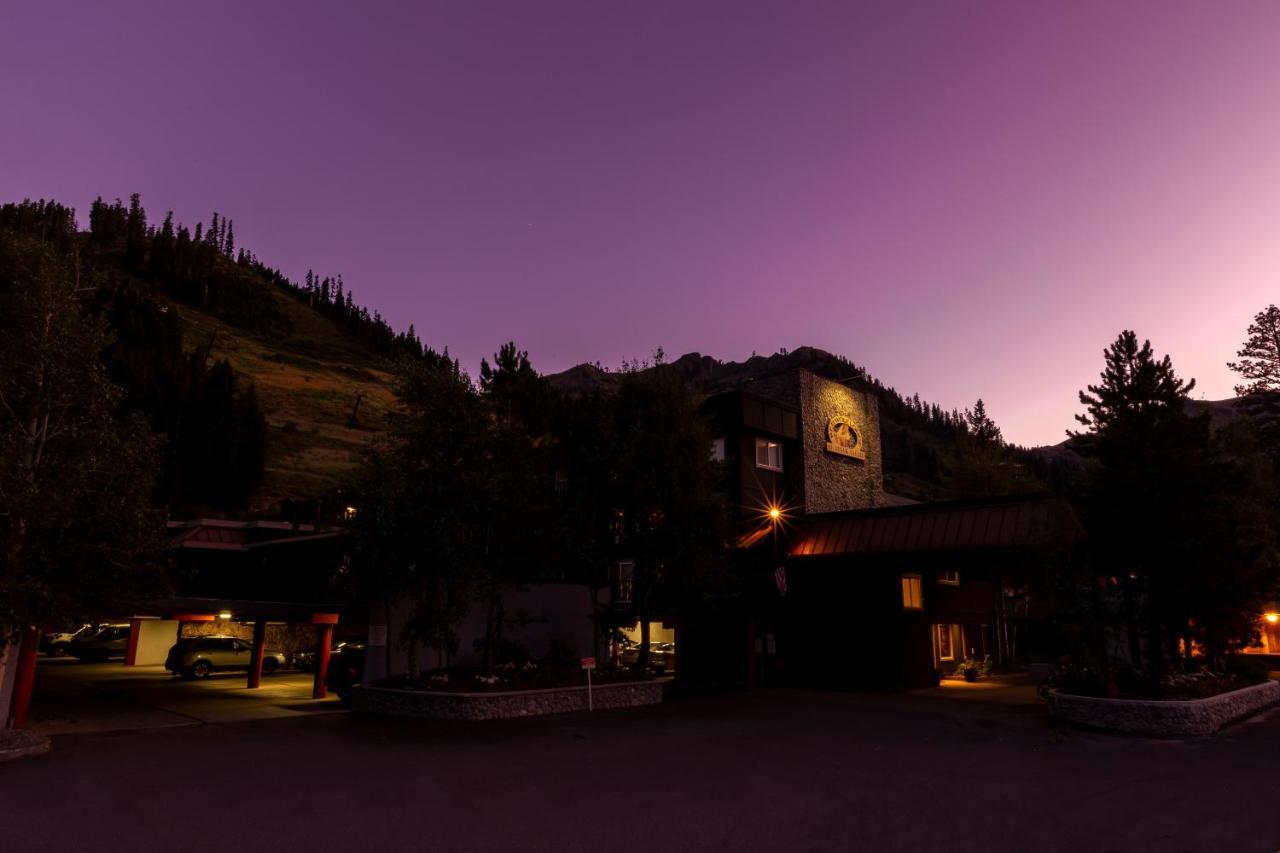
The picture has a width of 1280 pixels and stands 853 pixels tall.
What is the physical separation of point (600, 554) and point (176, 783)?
14.6 metres

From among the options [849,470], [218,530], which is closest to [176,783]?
[218,530]

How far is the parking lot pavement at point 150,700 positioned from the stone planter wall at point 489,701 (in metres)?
2.10

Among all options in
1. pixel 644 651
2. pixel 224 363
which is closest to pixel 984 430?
pixel 644 651

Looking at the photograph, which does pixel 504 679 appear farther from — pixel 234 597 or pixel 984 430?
pixel 984 430

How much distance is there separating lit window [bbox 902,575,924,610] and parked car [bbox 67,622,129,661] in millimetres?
38462

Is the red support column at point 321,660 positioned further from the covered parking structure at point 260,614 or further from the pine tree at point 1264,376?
the pine tree at point 1264,376

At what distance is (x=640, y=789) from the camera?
11.7m

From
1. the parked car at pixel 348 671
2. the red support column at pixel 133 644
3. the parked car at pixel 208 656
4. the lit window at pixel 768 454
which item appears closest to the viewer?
the parked car at pixel 348 671

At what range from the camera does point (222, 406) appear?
67.7 meters

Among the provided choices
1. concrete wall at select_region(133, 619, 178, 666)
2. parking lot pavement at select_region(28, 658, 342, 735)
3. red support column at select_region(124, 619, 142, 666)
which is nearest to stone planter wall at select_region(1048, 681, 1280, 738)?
parking lot pavement at select_region(28, 658, 342, 735)

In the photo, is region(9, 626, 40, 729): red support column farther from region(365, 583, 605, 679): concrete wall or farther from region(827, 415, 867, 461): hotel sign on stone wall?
region(827, 415, 867, 461): hotel sign on stone wall

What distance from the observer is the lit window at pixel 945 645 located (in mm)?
35906

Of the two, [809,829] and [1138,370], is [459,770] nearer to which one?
[809,829]

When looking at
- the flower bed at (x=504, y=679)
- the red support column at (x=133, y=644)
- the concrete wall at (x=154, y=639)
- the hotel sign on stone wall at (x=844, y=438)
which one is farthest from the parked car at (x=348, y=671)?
the hotel sign on stone wall at (x=844, y=438)
